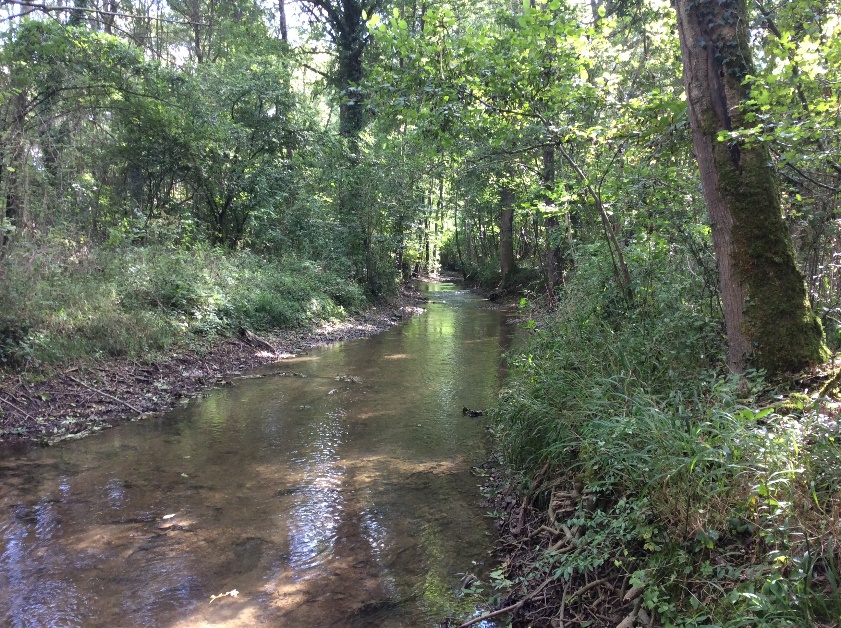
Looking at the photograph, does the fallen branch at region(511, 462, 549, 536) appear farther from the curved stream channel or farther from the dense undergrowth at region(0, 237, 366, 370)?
the dense undergrowth at region(0, 237, 366, 370)

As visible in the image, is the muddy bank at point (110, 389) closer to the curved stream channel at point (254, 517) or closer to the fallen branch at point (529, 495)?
the curved stream channel at point (254, 517)

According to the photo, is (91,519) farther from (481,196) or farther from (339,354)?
(481,196)

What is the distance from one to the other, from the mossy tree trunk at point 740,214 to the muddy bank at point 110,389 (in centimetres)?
777

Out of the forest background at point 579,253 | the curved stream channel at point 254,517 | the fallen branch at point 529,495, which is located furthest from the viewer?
the fallen branch at point 529,495

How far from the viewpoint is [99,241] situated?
11.8 meters

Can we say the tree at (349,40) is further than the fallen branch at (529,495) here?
Yes

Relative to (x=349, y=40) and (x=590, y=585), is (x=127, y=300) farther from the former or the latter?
(x=349, y=40)

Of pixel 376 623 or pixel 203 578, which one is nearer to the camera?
pixel 376 623

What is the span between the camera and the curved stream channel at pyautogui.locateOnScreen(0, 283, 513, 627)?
12.4 feet

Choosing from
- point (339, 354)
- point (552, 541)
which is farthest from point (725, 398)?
point (339, 354)

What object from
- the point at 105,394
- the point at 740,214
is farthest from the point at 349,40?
the point at 740,214

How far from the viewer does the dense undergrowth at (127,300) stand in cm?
788

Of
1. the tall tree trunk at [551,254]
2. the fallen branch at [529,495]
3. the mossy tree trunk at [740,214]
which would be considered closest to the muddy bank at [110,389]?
the fallen branch at [529,495]

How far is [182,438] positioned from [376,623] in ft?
14.8
